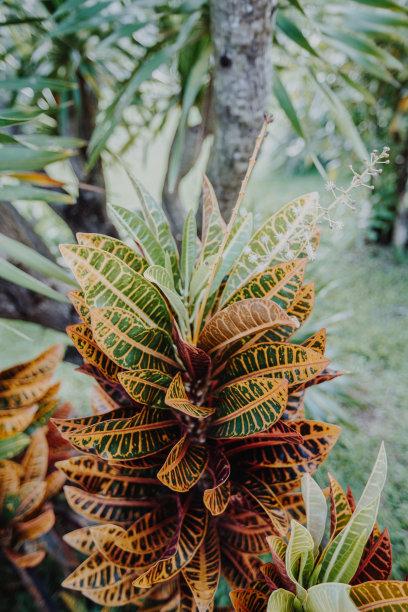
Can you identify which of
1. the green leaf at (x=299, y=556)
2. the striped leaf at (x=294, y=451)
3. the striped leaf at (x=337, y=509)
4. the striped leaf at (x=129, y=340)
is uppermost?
the striped leaf at (x=129, y=340)

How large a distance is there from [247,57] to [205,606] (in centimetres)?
98

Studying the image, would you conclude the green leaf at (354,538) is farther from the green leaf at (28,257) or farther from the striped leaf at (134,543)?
the green leaf at (28,257)

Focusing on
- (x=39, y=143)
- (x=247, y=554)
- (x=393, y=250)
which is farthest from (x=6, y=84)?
(x=393, y=250)

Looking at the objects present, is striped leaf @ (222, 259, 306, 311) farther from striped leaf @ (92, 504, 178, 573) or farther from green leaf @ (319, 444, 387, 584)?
striped leaf @ (92, 504, 178, 573)

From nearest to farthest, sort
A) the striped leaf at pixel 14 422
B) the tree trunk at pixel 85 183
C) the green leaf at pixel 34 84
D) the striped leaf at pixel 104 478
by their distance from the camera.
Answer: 1. the striped leaf at pixel 104 478
2. the striped leaf at pixel 14 422
3. the green leaf at pixel 34 84
4. the tree trunk at pixel 85 183

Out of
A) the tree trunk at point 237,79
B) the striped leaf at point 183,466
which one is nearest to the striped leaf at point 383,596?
the striped leaf at point 183,466

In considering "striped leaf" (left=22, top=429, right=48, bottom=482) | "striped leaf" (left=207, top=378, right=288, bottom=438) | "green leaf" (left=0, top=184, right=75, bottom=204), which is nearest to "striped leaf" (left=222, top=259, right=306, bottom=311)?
"striped leaf" (left=207, top=378, right=288, bottom=438)

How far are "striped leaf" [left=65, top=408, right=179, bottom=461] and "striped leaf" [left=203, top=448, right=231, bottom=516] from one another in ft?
0.23

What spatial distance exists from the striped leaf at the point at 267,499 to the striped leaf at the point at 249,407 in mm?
87

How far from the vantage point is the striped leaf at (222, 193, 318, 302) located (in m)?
0.49

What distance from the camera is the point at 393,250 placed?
3129 millimetres

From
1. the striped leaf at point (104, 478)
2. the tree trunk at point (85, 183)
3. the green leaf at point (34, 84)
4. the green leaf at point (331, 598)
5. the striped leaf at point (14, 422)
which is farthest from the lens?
the tree trunk at point (85, 183)

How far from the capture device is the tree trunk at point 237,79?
763 mm

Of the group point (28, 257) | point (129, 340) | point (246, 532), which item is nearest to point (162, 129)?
point (28, 257)
